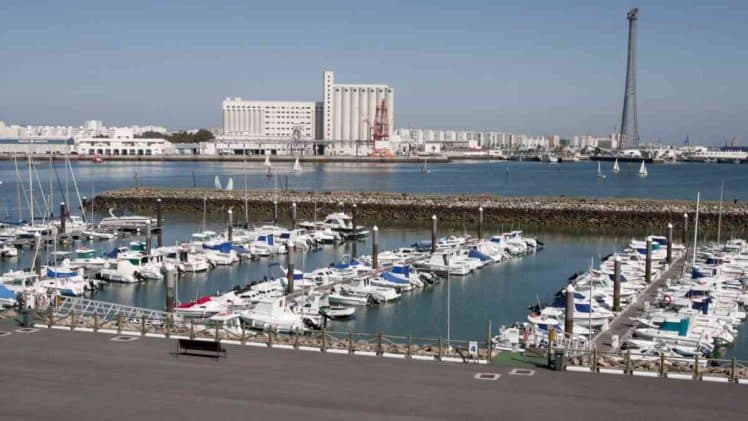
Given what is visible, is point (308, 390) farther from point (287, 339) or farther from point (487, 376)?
point (287, 339)

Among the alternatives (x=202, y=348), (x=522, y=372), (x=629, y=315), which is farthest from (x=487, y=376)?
(x=629, y=315)

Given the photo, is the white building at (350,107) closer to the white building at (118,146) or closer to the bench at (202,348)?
the white building at (118,146)

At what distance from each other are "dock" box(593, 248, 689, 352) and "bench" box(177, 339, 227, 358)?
716 cm

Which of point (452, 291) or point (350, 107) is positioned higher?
point (350, 107)

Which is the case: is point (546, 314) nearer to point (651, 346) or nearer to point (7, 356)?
point (651, 346)

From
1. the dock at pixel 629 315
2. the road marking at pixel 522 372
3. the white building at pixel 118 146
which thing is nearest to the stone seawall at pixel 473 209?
the dock at pixel 629 315

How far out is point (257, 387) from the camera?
30.2 ft

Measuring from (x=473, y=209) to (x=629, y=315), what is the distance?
24290 mm

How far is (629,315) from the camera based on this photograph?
18.6m

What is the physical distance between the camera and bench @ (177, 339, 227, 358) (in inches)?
419

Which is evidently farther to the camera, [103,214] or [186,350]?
[103,214]

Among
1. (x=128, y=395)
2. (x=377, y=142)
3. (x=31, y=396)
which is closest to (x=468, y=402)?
(x=128, y=395)

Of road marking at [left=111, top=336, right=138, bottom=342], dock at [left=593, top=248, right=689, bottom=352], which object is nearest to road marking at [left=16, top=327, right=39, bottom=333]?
road marking at [left=111, top=336, right=138, bottom=342]

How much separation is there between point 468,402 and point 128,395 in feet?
12.1
